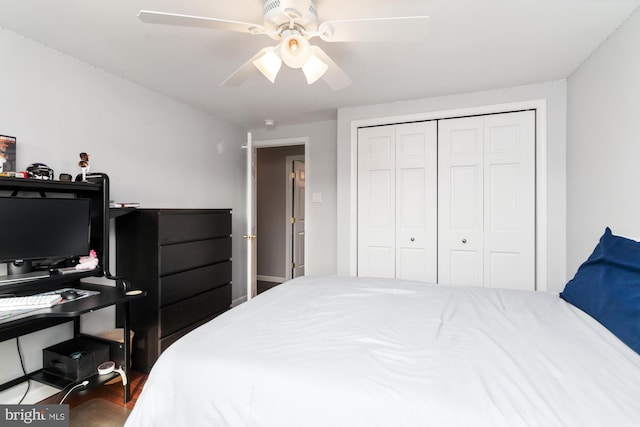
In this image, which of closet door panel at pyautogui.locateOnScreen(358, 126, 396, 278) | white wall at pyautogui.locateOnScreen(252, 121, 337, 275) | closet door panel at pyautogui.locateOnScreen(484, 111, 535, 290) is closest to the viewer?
closet door panel at pyautogui.locateOnScreen(484, 111, 535, 290)

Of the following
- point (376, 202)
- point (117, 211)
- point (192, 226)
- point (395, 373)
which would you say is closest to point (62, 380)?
point (117, 211)

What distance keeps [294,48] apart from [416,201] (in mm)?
2048

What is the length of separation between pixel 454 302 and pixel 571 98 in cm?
214

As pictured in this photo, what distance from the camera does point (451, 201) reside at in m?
2.97

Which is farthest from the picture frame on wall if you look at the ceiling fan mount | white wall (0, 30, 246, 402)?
the ceiling fan mount

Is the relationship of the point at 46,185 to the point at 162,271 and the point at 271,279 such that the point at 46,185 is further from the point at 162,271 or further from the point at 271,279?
the point at 271,279

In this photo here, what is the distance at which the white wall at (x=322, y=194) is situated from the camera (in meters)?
3.75

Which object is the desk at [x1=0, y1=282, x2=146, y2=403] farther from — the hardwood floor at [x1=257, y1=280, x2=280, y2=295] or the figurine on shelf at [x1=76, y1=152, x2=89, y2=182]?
the hardwood floor at [x1=257, y1=280, x2=280, y2=295]

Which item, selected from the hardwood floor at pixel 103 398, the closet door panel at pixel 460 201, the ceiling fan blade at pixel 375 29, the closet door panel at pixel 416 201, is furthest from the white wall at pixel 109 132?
the closet door panel at pixel 460 201

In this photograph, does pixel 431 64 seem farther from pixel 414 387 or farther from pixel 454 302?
pixel 414 387

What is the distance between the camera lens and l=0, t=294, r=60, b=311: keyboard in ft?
5.03

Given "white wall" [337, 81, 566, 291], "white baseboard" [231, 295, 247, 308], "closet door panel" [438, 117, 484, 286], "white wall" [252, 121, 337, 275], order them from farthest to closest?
"white baseboard" [231, 295, 247, 308]
"white wall" [252, 121, 337, 275]
"closet door panel" [438, 117, 484, 286]
"white wall" [337, 81, 566, 291]

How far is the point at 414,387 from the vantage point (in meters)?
0.91

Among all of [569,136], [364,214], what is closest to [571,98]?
[569,136]
